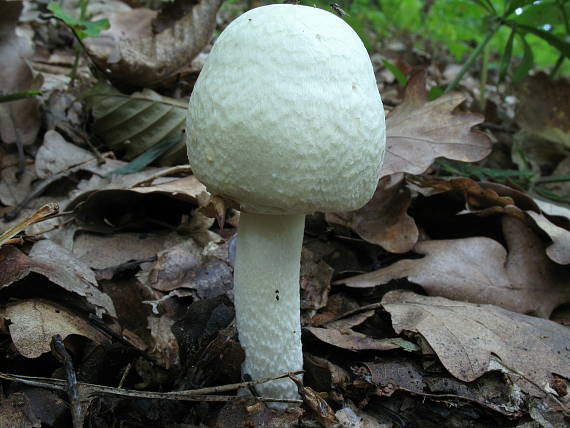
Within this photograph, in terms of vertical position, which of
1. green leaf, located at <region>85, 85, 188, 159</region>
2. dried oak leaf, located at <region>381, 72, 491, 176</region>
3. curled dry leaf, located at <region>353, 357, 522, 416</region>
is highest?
dried oak leaf, located at <region>381, 72, 491, 176</region>

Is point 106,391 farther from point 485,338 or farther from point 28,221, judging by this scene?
point 485,338

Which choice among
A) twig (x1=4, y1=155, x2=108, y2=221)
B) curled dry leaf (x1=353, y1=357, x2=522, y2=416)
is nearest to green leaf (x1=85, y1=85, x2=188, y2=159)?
twig (x1=4, y1=155, x2=108, y2=221)

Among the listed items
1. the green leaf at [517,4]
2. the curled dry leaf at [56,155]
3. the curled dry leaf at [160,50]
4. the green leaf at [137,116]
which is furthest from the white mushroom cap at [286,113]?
the green leaf at [517,4]

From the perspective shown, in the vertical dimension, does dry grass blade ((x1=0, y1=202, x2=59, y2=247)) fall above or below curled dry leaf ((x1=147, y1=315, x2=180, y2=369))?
above

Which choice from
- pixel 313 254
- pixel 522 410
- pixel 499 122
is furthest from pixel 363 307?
pixel 499 122

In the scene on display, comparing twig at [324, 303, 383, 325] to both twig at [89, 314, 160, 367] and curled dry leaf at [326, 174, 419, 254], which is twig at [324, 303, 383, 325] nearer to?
curled dry leaf at [326, 174, 419, 254]

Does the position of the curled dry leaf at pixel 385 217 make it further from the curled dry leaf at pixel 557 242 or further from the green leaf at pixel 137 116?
the green leaf at pixel 137 116

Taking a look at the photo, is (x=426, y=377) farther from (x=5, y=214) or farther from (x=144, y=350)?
(x=5, y=214)
